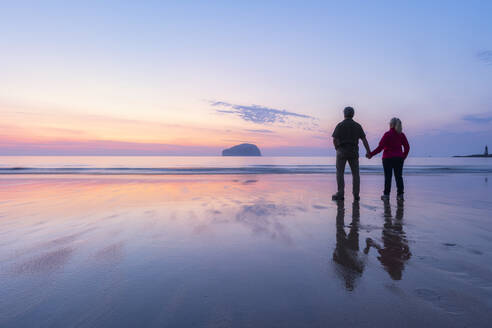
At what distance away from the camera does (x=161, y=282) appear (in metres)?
2.05

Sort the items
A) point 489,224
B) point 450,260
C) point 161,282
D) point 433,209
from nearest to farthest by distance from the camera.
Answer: point 161,282 → point 450,260 → point 489,224 → point 433,209

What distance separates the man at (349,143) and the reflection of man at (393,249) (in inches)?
96.4

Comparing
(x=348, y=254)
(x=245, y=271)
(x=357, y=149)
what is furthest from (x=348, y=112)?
(x=245, y=271)

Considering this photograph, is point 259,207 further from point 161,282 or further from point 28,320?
point 28,320

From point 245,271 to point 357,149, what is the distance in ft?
18.0

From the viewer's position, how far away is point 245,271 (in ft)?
7.42

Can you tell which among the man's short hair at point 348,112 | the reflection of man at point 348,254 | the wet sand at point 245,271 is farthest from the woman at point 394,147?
the reflection of man at point 348,254

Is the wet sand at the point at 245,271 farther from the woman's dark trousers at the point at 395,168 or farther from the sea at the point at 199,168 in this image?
the sea at the point at 199,168

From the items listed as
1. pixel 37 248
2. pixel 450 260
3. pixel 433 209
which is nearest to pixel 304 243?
pixel 450 260

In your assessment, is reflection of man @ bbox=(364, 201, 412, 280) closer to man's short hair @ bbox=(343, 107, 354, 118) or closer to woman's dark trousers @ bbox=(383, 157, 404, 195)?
woman's dark trousers @ bbox=(383, 157, 404, 195)

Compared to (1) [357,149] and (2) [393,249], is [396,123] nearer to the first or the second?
(1) [357,149]

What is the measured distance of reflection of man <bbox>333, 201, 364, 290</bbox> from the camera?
7.11 ft

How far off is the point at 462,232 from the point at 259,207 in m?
3.22

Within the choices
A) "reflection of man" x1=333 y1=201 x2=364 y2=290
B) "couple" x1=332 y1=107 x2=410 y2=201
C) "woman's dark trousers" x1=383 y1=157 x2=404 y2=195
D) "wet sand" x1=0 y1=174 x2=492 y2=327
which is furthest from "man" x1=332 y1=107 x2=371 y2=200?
"reflection of man" x1=333 y1=201 x2=364 y2=290
